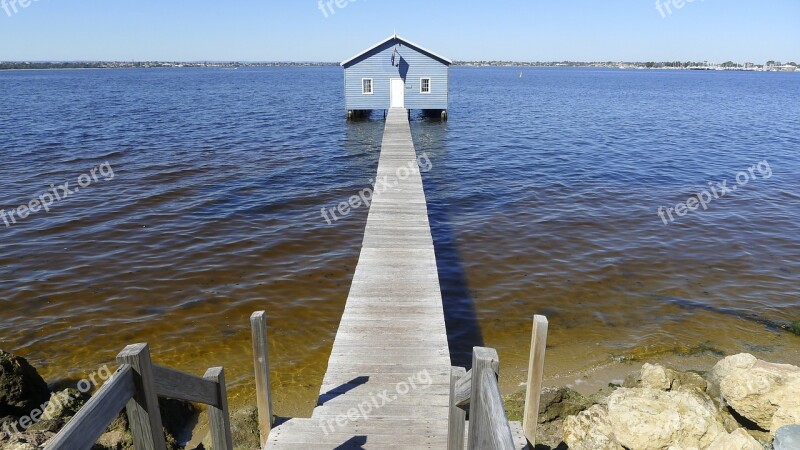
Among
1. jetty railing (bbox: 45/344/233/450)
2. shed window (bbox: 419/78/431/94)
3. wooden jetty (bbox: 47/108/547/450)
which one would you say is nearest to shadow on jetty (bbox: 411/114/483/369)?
wooden jetty (bbox: 47/108/547/450)

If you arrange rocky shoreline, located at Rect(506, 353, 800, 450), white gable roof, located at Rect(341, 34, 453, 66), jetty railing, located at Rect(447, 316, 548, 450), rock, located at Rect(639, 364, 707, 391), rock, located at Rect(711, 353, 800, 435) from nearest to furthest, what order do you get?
jetty railing, located at Rect(447, 316, 548, 450), rocky shoreline, located at Rect(506, 353, 800, 450), rock, located at Rect(711, 353, 800, 435), rock, located at Rect(639, 364, 707, 391), white gable roof, located at Rect(341, 34, 453, 66)

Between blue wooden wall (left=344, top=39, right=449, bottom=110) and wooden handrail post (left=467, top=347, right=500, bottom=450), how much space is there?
111 ft

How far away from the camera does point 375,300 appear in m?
8.75

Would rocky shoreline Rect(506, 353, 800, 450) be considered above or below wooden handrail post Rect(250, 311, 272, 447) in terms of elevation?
below

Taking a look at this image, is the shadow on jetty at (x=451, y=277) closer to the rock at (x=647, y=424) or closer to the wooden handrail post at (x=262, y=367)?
the rock at (x=647, y=424)

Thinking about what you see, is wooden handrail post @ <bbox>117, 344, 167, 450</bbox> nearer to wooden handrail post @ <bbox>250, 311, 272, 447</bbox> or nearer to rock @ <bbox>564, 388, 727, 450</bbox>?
wooden handrail post @ <bbox>250, 311, 272, 447</bbox>

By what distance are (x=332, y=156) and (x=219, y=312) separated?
17.4 m

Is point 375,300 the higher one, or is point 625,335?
point 375,300

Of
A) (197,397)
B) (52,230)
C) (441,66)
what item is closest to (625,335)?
(197,397)

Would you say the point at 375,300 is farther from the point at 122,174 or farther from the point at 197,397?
the point at 122,174

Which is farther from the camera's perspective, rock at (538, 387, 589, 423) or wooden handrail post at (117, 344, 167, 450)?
rock at (538, 387, 589, 423)

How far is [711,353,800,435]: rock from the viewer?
730cm

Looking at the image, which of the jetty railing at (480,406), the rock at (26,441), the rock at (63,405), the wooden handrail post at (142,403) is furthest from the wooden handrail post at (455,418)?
the rock at (63,405)

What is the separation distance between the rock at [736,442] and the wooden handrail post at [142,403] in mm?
6258
